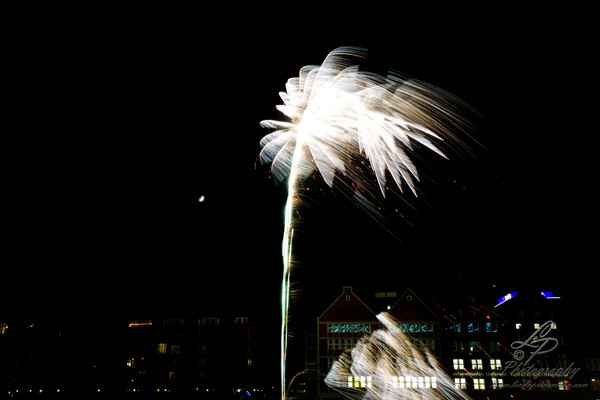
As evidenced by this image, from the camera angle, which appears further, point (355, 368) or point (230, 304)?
point (230, 304)

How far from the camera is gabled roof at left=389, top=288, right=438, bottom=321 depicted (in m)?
41.8

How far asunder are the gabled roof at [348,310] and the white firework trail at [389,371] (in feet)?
6.42

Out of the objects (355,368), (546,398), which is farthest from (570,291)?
(355,368)

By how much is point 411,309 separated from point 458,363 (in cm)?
719

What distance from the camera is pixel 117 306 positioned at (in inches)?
1955

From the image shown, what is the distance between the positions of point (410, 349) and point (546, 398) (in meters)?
12.8

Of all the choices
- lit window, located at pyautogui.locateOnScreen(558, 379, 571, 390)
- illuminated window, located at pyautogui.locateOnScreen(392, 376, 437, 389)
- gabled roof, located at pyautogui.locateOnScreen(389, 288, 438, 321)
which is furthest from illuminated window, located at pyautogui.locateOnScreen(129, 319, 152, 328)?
lit window, located at pyautogui.locateOnScreen(558, 379, 571, 390)

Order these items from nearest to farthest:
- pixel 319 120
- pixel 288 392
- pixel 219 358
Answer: pixel 319 120, pixel 288 392, pixel 219 358

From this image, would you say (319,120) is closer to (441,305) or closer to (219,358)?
(441,305)

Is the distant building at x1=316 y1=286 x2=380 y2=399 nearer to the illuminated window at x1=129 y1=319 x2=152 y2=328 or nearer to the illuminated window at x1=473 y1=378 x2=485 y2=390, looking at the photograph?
the illuminated window at x1=473 y1=378 x2=485 y2=390

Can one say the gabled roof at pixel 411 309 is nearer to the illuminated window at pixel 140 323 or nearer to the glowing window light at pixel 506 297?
the glowing window light at pixel 506 297

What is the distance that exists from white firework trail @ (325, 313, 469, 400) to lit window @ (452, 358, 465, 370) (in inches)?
54.0

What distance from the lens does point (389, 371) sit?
4228 centimetres

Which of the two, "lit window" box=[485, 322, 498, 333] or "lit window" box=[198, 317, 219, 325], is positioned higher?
"lit window" box=[198, 317, 219, 325]
